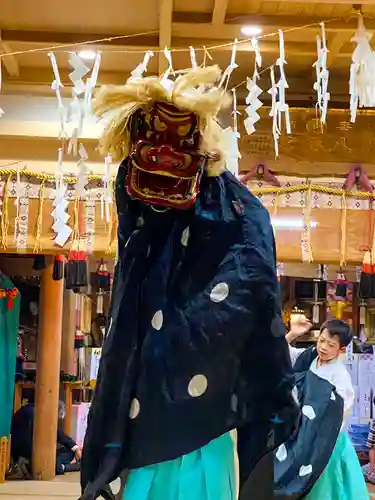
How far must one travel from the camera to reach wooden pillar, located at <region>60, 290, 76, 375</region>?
701 centimetres

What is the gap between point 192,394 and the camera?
4.90 ft

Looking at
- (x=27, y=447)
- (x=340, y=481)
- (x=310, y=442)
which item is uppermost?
(x=310, y=442)

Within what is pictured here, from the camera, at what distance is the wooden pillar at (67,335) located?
7.01 metres

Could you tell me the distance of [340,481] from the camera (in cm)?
338

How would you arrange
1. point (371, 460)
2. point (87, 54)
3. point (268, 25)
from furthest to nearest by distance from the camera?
point (371, 460) → point (87, 54) → point (268, 25)

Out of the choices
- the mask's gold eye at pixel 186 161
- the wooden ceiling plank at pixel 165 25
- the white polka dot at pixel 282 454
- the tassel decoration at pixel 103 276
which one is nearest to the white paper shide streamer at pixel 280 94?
the wooden ceiling plank at pixel 165 25

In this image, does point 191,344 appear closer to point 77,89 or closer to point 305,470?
point 305,470

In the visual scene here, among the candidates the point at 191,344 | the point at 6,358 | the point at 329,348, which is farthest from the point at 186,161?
the point at 6,358

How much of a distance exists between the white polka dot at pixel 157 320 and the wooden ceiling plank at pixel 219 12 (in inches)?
112

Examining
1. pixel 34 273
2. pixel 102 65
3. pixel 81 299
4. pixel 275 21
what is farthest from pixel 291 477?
pixel 81 299

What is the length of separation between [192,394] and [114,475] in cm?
24

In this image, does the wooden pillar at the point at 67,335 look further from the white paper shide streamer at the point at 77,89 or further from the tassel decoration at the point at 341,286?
the white paper shide streamer at the point at 77,89

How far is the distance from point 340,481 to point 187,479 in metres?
2.13

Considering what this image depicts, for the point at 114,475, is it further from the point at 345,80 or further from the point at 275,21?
the point at 345,80
